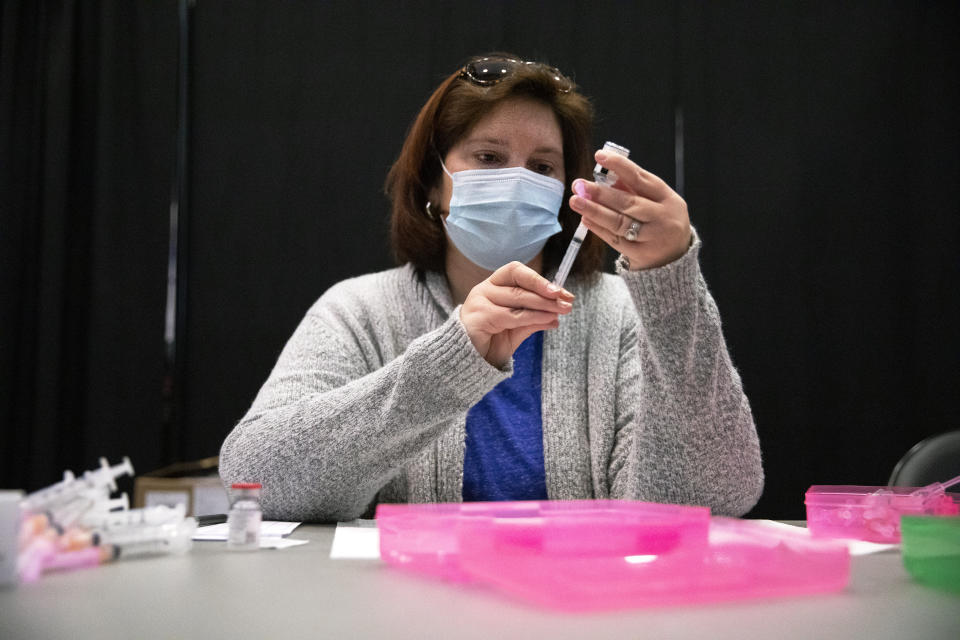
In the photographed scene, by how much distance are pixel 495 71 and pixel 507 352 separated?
0.61 meters

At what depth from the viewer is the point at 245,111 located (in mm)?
2320

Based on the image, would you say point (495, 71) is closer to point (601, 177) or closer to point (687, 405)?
point (601, 177)

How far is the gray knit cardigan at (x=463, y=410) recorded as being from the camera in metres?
0.92

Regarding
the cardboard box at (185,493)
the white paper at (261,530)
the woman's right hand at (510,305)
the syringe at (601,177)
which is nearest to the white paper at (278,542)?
the white paper at (261,530)

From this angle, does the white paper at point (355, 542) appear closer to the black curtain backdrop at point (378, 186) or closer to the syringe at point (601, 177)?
the syringe at point (601, 177)

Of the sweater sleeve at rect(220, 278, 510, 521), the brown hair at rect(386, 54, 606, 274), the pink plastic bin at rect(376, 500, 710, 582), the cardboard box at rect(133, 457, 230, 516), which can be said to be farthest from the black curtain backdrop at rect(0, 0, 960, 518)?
the pink plastic bin at rect(376, 500, 710, 582)

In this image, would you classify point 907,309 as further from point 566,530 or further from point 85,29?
point 85,29

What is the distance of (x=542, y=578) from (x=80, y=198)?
7.45ft

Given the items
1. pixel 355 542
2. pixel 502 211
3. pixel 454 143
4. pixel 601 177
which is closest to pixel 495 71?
pixel 454 143

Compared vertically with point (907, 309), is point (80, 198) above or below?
above

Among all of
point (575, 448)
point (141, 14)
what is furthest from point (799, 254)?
point (141, 14)

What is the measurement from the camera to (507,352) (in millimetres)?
970

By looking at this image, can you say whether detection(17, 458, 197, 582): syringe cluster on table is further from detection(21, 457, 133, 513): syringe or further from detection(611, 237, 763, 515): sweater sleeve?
detection(611, 237, 763, 515): sweater sleeve

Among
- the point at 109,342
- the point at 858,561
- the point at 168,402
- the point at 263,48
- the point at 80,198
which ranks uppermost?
the point at 263,48
